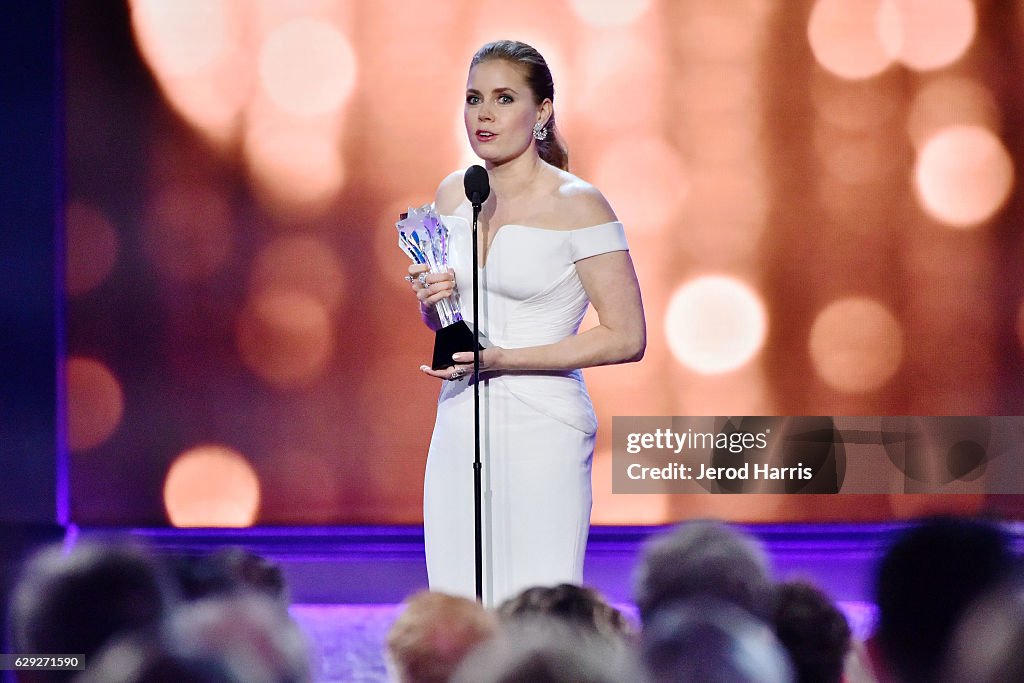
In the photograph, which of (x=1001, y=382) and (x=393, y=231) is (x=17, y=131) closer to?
(x=393, y=231)

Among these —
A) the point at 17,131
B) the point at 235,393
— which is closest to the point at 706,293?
Result: the point at 235,393

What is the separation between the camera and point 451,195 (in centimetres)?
244

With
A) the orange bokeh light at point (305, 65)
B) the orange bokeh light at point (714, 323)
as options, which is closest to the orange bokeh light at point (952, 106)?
the orange bokeh light at point (714, 323)

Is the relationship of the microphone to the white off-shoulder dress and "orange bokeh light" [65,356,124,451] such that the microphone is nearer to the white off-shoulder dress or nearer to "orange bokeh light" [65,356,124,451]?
the white off-shoulder dress

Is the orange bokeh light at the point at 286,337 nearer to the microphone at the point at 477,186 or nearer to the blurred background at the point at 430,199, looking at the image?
the blurred background at the point at 430,199

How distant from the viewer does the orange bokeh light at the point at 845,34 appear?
4.32m

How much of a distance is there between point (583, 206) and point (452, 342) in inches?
16.2

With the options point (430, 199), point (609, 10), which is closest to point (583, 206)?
point (430, 199)

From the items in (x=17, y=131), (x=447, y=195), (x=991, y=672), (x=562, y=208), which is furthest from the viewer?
(x=17, y=131)

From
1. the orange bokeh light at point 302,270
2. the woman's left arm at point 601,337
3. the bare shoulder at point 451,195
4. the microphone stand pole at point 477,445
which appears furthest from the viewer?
the orange bokeh light at point 302,270

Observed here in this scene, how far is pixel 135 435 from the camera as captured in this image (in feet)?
14.7

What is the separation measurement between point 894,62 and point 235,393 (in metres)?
3.09

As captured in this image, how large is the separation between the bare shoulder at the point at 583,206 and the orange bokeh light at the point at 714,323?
214cm

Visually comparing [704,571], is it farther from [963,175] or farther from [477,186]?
[963,175]
